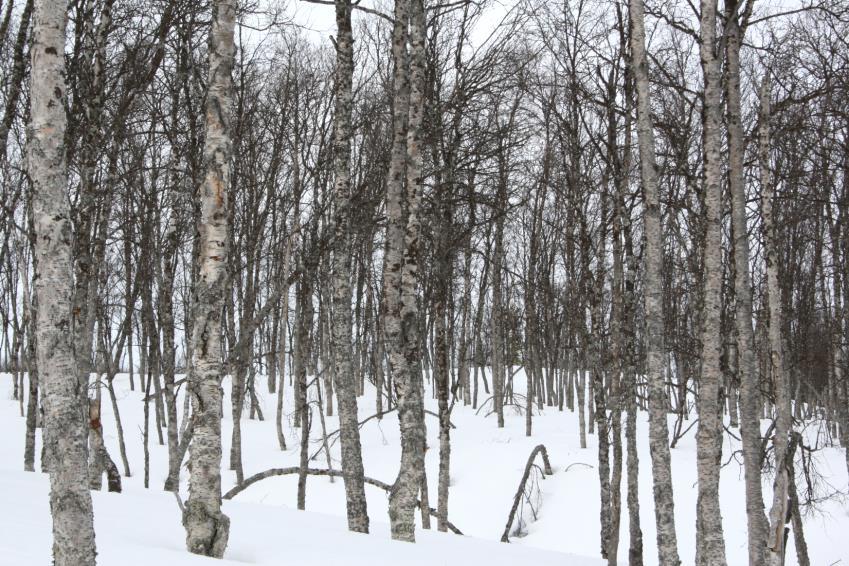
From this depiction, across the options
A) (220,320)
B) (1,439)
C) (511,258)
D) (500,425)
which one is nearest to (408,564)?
(220,320)

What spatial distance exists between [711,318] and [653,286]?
0.74 m

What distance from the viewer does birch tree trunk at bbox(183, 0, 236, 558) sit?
5.31 m

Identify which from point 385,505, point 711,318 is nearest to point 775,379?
point 711,318

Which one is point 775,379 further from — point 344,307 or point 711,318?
point 344,307

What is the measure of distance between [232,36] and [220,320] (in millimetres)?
2455

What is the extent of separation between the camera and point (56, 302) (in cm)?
385

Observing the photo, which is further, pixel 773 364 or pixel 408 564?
pixel 773 364

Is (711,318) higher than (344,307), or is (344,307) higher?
(344,307)

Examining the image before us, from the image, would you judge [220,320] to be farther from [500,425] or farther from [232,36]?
[500,425]

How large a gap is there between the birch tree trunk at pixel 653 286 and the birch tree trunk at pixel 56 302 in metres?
6.29

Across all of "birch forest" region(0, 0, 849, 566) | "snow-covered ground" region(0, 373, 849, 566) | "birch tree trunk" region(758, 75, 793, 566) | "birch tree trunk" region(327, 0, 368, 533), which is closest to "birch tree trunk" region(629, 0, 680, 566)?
"birch forest" region(0, 0, 849, 566)

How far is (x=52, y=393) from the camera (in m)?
3.83

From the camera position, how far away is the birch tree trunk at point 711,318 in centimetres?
745

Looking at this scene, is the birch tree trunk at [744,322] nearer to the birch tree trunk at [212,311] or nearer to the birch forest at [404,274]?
the birch forest at [404,274]
